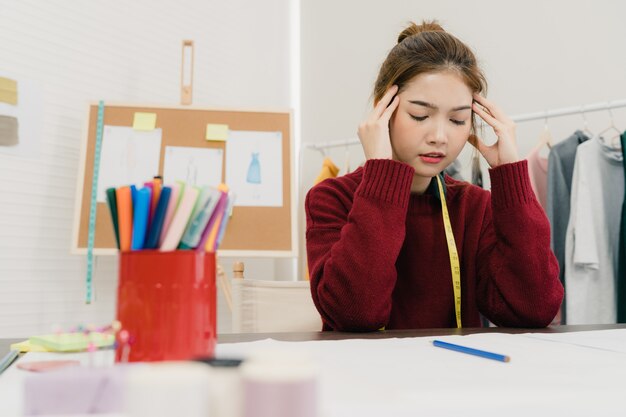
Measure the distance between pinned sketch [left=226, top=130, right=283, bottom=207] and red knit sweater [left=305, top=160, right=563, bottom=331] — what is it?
0.88m

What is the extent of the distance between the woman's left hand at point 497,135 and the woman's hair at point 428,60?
4 cm

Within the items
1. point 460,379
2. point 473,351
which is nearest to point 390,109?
point 473,351

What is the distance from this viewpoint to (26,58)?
1.94 m

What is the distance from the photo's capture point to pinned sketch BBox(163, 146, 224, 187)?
202 centimetres

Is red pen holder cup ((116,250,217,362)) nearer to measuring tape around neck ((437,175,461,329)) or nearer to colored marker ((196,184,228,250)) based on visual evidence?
colored marker ((196,184,228,250))

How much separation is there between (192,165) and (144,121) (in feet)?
0.74

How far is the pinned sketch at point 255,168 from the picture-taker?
2.08 meters

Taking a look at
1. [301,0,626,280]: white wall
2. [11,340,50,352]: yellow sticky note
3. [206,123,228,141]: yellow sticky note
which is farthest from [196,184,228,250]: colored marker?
[301,0,626,280]: white wall

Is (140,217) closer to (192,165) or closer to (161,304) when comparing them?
(161,304)

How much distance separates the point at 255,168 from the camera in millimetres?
2104

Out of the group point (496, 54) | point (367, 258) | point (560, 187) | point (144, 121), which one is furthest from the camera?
point (496, 54)

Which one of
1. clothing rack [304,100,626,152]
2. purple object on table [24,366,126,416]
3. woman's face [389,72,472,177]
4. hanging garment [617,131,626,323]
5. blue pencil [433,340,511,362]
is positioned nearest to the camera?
purple object on table [24,366,126,416]

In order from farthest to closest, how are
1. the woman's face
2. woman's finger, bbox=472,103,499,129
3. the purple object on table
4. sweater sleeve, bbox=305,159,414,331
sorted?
woman's finger, bbox=472,103,499,129
the woman's face
sweater sleeve, bbox=305,159,414,331
the purple object on table

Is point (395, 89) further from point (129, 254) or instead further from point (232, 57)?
point (232, 57)
